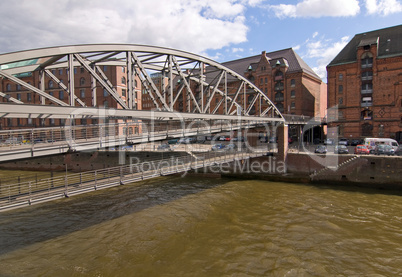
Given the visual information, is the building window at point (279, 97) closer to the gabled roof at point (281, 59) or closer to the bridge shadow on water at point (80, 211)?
the gabled roof at point (281, 59)

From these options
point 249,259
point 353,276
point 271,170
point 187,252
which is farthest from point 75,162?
point 353,276

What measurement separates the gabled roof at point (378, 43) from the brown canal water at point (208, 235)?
94.4 feet

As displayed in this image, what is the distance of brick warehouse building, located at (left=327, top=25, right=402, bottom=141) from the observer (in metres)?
35.8

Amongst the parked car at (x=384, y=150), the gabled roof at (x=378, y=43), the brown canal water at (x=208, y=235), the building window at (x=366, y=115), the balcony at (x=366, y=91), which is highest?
the gabled roof at (x=378, y=43)

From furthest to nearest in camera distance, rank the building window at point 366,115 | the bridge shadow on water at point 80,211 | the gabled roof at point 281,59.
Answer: the gabled roof at point 281,59
the building window at point 366,115
the bridge shadow on water at point 80,211

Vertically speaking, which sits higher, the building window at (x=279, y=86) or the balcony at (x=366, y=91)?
the building window at (x=279, y=86)

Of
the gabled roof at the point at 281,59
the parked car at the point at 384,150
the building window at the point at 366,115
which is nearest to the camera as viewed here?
the parked car at the point at 384,150

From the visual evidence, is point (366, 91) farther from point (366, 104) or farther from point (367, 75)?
point (367, 75)

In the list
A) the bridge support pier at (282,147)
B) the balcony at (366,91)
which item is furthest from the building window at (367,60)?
the bridge support pier at (282,147)

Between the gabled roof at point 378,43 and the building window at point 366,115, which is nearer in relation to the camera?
the gabled roof at point 378,43

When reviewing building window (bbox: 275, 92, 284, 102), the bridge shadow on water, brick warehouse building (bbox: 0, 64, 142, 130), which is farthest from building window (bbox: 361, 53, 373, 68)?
brick warehouse building (bbox: 0, 64, 142, 130)

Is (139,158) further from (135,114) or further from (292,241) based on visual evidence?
(292,241)

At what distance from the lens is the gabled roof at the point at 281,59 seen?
4650 cm

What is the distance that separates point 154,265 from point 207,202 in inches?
304
